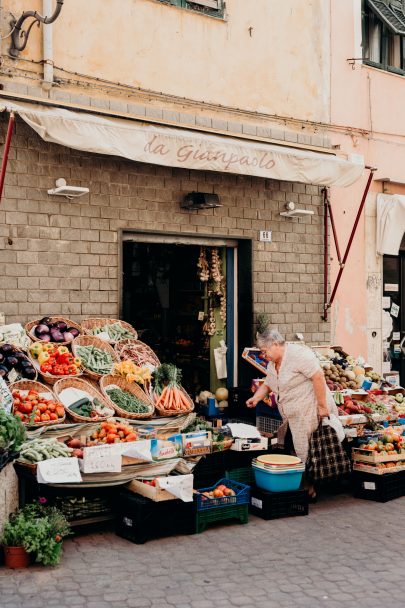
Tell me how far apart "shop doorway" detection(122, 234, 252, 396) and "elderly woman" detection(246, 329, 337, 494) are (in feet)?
9.60

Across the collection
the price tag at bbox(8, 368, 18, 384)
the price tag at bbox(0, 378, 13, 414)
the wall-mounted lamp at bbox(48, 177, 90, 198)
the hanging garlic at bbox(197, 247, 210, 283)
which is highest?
the wall-mounted lamp at bbox(48, 177, 90, 198)

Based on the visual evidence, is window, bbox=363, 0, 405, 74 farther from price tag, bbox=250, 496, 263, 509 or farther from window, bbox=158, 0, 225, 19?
price tag, bbox=250, 496, 263, 509

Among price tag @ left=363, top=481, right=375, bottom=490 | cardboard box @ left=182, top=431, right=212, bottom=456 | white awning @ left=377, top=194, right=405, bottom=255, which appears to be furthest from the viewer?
white awning @ left=377, top=194, right=405, bottom=255

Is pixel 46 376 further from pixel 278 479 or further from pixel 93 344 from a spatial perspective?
pixel 278 479

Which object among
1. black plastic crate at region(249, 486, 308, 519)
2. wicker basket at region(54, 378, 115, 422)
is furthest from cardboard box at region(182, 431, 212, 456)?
wicker basket at region(54, 378, 115, 422)

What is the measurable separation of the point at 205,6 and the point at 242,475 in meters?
6.43

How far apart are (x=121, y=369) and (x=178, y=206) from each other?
269cm

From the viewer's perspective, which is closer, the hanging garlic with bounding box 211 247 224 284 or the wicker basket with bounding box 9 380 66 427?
Result: the wicker basket with bounding box 9 380 66 427

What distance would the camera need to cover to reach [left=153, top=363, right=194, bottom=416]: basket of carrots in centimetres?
891

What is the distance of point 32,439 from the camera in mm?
7320

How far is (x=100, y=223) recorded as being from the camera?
32.1 ft

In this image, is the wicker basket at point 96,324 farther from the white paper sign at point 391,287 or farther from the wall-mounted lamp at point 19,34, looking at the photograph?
the white paper sign at point 391,287

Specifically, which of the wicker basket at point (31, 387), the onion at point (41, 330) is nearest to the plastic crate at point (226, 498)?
the wicker basket at point (31, 387)

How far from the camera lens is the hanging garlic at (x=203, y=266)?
450 inches
